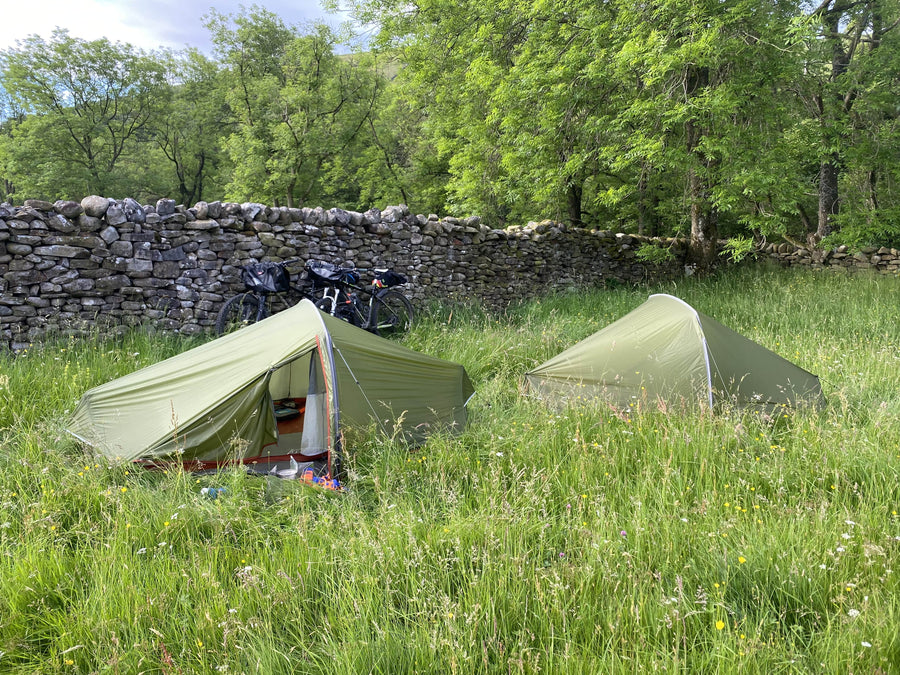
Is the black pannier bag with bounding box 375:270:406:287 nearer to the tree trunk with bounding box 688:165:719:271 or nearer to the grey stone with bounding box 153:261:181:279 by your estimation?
the grey stone with bounding box 153:261:181:279

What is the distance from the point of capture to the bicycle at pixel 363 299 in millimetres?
7088

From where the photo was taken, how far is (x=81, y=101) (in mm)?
21797

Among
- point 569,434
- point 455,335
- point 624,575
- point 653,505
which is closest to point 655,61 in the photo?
point 455,335

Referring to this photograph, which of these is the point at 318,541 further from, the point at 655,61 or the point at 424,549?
the point at 655,61

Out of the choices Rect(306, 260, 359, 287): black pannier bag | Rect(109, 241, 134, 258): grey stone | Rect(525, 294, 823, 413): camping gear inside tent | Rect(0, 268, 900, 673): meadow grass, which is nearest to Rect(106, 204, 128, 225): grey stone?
Rect(109, 241, 134, 258): grey stone

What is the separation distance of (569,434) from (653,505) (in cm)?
84

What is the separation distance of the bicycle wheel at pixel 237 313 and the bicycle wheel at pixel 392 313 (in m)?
1.62

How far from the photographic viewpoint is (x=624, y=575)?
6.66 ft

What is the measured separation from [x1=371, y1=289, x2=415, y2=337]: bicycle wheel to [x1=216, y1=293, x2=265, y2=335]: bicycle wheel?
5.30 feet

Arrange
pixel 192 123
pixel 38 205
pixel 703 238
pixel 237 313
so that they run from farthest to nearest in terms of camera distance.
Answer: pixel 192 123, pixel 703 238, pixel 237 313, pixel 38 205

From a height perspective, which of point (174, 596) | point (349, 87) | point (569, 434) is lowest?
point (174, 596)

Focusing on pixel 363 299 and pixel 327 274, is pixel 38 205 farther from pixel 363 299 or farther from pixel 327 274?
pixel 363 299

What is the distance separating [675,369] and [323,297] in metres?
4.67

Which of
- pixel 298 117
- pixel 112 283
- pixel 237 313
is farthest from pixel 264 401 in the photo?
pixel 298 117
